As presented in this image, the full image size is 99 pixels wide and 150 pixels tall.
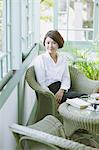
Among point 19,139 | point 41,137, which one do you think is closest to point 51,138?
point 41,137

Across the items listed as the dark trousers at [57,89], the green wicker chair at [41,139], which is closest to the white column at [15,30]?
the dark trousers at [57,89]

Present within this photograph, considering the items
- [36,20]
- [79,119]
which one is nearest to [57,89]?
[79,119]

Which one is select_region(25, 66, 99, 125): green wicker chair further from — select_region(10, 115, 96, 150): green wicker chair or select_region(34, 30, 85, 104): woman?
select_region(10, 115, 96, 150): green wicker chair

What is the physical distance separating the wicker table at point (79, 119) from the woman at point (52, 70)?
696mm

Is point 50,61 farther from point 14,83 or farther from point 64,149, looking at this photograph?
point 64,149

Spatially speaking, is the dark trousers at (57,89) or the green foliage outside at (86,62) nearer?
the dark trousers at (57,89)

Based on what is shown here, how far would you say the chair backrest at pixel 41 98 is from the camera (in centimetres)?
375

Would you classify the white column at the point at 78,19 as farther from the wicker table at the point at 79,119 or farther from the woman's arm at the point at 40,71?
the wicker table at the point at 79,119

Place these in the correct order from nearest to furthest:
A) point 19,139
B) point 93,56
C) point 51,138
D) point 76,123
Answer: point 51,138, point 19,139, point 76,123, point 93,56

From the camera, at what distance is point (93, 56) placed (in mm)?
5727

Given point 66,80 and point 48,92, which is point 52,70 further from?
point 48,92

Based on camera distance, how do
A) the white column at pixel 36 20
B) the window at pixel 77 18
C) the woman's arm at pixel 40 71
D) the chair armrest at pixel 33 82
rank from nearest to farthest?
the chair armrest at pixel 33 82 < the woman's arm at pixel 40 71 < the white column at pixel 36 20 < the window at pixel 77 18

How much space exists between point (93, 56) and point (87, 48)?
294mm

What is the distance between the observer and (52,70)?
4082mm
